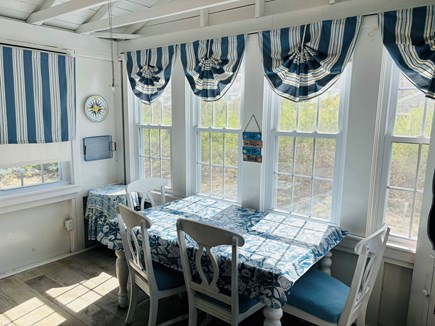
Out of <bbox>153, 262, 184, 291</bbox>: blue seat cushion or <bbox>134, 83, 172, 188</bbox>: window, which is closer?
<bbox>153, 262, 184, 291</bbox>: blue seat cushion

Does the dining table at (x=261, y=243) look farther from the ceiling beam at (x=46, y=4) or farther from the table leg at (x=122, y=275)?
the ceiling beam at (x=46, y=4)

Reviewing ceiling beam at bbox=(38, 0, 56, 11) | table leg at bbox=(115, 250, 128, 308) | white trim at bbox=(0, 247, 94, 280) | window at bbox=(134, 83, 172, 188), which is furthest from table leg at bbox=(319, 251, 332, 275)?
ceiling beam at bbox=(38, 0, 56, 11)

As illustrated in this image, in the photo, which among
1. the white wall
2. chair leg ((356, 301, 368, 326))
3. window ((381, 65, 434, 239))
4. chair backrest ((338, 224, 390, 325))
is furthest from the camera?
the white wall

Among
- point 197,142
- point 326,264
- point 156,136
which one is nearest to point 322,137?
point 326,264

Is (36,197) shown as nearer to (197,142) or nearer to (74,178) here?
(74,178)

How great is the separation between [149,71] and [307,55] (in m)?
1.69

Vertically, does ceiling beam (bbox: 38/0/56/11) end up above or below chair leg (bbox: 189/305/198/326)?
above

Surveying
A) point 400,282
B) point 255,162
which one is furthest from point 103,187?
point 400,282

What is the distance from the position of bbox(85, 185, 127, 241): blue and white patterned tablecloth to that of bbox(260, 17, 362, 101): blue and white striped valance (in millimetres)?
1983

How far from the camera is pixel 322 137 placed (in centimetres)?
256

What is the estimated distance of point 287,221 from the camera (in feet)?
8.41

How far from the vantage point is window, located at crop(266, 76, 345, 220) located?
2.53 m

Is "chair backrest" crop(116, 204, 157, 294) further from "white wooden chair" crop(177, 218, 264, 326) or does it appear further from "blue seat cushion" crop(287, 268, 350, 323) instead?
"blue seat cushion" crop(287, 268, 350, 323)

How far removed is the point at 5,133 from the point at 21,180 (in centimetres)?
53
